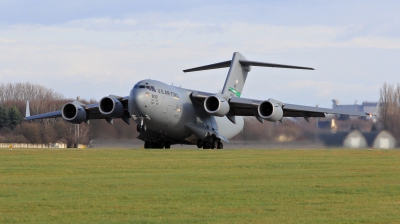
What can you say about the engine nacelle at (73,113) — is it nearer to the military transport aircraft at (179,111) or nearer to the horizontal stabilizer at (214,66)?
the military transport aircraft at (179,111)

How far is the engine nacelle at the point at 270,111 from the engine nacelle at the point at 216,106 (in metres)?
1.46

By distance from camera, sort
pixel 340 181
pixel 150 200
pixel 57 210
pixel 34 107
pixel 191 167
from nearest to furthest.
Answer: pixel 57 210 < pixel 150 200 < pixel 340 181 < pixel 191 167 < pixel 34 107

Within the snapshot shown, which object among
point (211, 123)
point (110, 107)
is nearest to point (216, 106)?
point (211, 123)

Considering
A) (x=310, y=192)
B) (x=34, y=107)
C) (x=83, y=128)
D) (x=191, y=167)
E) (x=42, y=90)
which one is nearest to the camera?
(x=310, y=192)

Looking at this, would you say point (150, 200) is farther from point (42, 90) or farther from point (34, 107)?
point (42, 90)

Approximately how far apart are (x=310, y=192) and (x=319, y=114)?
19.9m

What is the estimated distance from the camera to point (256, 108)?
31.6 m

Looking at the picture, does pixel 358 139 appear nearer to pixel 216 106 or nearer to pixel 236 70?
pixel 236 70

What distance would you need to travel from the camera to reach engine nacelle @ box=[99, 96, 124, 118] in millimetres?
31141

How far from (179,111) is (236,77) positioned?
5.84 meters

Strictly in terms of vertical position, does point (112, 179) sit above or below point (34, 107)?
below

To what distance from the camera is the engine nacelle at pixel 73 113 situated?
32144mm

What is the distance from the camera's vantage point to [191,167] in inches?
747

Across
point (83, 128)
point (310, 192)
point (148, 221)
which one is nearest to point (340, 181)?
point (310, 192)
